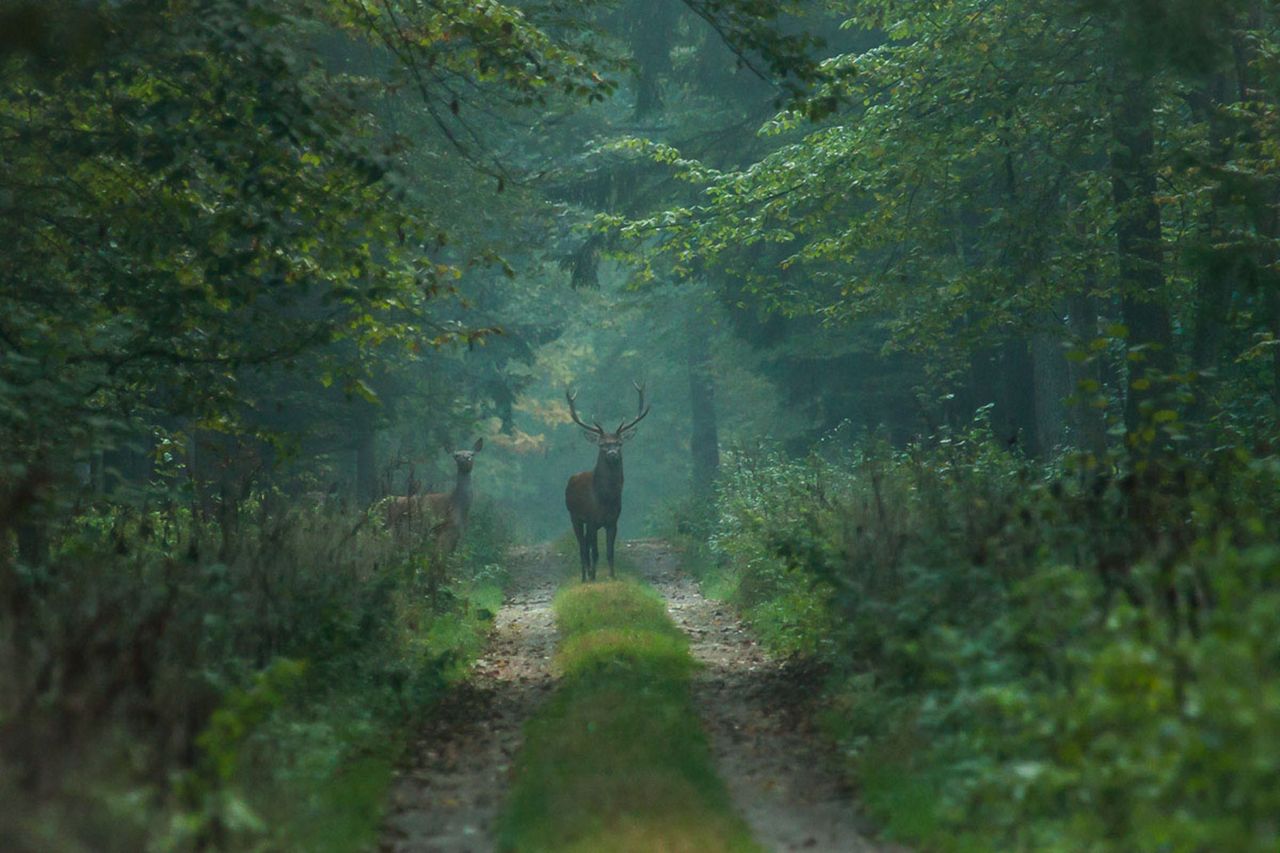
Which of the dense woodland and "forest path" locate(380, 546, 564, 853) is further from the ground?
the dense woodland

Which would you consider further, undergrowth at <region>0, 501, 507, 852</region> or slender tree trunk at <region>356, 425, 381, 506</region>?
slender tree trunk at <region>356, 425, 381, 506</region>

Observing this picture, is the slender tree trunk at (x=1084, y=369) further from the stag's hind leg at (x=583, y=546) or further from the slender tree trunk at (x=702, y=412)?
the slender tree trunk at (x=702, y=412)

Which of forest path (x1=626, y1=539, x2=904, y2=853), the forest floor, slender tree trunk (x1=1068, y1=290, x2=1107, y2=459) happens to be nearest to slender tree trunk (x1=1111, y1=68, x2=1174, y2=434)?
slender tree trunk (x1=1068, y1=290, x2=1107, y2=459)

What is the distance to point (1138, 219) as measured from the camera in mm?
14781

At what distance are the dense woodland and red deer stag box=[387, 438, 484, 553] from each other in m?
0.75

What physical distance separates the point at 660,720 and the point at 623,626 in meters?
5.16

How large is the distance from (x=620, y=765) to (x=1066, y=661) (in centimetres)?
286

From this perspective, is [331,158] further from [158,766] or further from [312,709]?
[158,766]

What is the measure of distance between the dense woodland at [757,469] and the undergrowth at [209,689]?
31 mm

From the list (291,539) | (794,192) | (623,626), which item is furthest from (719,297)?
(291,539)

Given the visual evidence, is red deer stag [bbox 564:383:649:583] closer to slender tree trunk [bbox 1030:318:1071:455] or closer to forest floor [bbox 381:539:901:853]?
slender tree trunk [bbox 1030:318:1071:455]

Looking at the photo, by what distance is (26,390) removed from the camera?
8.91 metres

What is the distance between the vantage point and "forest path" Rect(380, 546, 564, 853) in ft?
24.4

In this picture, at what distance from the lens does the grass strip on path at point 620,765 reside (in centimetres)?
667
